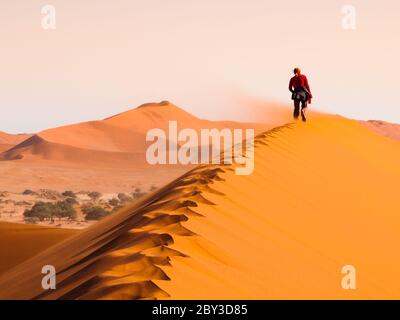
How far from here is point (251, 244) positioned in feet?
22.2

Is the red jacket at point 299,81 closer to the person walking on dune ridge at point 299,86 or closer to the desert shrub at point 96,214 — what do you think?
the person walking on dune ridge at point 299,86

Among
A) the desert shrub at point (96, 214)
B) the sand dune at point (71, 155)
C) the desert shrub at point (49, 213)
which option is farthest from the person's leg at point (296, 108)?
the sand dune at point (71, 155)

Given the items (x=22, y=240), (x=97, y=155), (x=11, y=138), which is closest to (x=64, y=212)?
(x=22, y=240)

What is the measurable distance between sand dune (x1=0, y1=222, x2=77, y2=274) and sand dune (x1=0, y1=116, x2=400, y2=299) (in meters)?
4.83

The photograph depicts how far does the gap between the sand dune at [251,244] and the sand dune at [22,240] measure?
15.8 ft

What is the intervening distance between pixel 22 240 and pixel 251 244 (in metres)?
11.4

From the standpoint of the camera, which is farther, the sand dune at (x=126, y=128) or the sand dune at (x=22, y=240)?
the sand dune at (x=126, y=128)

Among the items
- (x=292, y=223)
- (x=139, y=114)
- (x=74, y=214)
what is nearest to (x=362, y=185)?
(x=292, y=223)

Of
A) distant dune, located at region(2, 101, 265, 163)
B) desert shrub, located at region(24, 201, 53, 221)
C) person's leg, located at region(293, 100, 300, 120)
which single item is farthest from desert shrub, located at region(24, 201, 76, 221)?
distant dune, located at region(2, 101, 265, 163)

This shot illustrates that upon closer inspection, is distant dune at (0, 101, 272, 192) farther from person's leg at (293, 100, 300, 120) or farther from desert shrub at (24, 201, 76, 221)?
person's leg at (293, 100, 300, 120)

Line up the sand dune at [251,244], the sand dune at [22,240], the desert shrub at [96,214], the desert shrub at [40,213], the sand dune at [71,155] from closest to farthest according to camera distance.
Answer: the sand dune at [251,244] < the sand dune at [22,240] < the desert shrub at [96,214] < the desert shrub at [40,213] < the sand dune at [71,155]

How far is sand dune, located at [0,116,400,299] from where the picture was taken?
5457 mm

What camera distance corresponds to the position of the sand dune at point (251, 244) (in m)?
5.46

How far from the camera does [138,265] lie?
5.44 m
